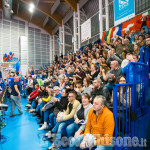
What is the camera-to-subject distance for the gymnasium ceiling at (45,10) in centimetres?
1322

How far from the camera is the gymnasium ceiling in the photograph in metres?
13.2

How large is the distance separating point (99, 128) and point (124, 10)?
6.98 m

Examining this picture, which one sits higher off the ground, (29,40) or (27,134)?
(29,40)

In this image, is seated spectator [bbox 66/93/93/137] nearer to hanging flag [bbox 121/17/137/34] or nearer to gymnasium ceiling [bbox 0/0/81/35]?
hanging flag [bbox 121/17/137/34]

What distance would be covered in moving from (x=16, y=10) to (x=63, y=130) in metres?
16.6

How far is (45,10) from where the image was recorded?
1456cm

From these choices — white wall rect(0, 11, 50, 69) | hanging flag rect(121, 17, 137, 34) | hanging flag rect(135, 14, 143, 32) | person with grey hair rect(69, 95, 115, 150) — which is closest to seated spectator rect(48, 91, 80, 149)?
person with grey hair rect(69, 95, 115, 150)

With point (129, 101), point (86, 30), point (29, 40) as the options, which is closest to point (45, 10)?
point (29, 40)

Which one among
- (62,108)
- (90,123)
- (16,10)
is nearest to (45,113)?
(62,108)

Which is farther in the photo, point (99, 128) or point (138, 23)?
point (138, 23)

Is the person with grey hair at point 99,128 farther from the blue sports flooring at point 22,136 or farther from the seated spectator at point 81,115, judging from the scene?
the blue sports flooring at point 22,136

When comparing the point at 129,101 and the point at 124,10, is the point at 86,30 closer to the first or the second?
the point at 124,10

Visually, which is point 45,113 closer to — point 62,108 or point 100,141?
point 62,108

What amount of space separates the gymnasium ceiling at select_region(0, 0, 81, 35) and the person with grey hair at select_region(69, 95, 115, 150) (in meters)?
11.8
